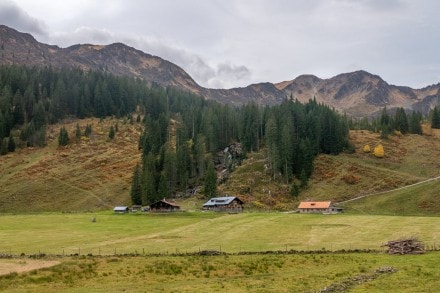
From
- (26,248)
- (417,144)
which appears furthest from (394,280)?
(417,144)

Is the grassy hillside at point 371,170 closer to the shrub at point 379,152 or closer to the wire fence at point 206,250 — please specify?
the shrub at point 379,152

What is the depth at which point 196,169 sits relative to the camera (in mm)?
168375

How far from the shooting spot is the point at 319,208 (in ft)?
389

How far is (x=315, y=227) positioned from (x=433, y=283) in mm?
46926

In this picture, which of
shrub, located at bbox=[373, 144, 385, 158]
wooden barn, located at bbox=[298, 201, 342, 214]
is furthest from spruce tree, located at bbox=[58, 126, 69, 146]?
shrub, located at bbox=[373, 144, 385, 158]

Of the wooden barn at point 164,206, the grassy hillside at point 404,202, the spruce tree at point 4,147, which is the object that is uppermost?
the spruce tree at point 4,147

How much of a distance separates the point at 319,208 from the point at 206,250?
6754 cm

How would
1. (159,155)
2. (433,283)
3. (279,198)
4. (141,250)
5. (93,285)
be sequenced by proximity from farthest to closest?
1. (159,155)
2. (279,198)
3. (141,250)
4. (93,285)
5. (433,283)

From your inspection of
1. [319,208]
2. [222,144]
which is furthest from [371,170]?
[222,144]

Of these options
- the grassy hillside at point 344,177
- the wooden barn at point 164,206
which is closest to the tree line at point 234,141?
the grassy hillside at point 344,177

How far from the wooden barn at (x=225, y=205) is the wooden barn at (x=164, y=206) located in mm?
9144

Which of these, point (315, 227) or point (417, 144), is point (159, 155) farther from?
point (417, 144)

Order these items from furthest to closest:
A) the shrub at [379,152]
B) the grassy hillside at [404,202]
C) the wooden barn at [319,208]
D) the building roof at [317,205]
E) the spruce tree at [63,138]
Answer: the spruce tree at [63,138]
the shrub at [379,152]
the grassy hillside at [404,202]
the building roof at [317,205]
the wooden barn at [319,208]

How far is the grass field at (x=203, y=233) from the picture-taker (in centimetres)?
6250
